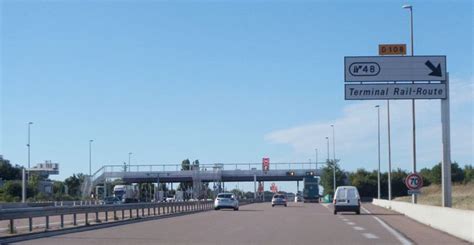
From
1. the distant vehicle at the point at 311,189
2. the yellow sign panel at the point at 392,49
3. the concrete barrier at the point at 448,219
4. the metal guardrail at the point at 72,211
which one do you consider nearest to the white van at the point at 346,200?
the concrete barrier at the point at 448,219

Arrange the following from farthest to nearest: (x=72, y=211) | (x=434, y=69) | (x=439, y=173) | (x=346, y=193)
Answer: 1. (x=439, y=173)
2. (x=346, y=193)
3. (x=434, y=69)
4. (x=72, y=211)

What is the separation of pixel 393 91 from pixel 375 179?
306ft

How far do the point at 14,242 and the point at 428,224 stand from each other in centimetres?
1900

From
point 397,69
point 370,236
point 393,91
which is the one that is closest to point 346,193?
point 393,91

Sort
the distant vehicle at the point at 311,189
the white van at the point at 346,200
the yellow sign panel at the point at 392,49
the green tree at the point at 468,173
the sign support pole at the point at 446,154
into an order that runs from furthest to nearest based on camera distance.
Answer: the green tree at the point at 468,173 < the distant vehicle at the point at 311,189 < the white van at the point at 346,200 < the yellow sign panel at the point at 392,49 < the sign support pole at the point at 446,154

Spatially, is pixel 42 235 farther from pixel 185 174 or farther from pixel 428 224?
pixel 185 174

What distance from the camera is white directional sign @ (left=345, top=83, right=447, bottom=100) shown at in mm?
35812

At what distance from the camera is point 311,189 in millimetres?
100562

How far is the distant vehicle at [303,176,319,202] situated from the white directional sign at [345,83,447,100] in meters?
64.9

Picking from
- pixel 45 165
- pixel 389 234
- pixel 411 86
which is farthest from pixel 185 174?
pixel 389 234

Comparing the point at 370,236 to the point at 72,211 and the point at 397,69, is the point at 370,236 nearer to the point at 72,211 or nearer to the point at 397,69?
the point at 72,211

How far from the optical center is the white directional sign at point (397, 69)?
118 ft

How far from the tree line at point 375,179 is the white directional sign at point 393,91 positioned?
3318 inches

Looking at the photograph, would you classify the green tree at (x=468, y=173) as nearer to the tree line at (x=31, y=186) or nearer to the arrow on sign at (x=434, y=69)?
the tree line at (x=31, y=186)
